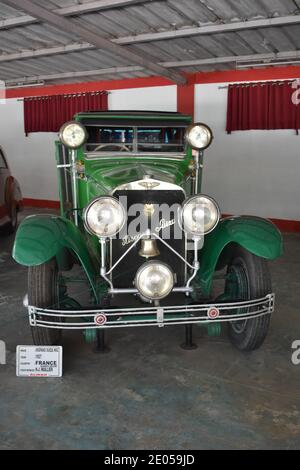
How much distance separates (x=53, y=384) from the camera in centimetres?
249

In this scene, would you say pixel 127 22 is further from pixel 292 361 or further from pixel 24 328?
pixel 292 361

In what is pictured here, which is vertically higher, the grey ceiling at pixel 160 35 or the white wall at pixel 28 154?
the grey ceiling at pixel 160 35

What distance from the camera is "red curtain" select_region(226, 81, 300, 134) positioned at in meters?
6.55

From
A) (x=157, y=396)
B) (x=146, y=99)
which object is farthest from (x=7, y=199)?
(x=157, y=396)

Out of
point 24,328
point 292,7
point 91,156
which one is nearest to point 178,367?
point 24,328

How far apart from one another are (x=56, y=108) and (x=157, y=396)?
7.42 meters

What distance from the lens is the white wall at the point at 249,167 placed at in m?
6.86

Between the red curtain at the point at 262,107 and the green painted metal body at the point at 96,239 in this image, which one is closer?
the green painted metal body at the point at 96,239

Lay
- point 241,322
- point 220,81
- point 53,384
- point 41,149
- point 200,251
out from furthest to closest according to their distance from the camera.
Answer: point 41,149 < point 220,81 < point 200,251 < point 241,322 < point 53,384

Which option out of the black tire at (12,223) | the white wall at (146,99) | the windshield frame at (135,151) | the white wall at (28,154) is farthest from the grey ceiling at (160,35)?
the black tire at (12,223)

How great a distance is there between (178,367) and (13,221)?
4645mm

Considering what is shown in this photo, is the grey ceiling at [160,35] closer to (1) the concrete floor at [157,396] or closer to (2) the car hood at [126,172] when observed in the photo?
(2) the car hood at [126,172]

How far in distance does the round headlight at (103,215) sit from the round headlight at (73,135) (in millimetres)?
1085

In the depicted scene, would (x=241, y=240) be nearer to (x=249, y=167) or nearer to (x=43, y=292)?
(x=43, y=292)
